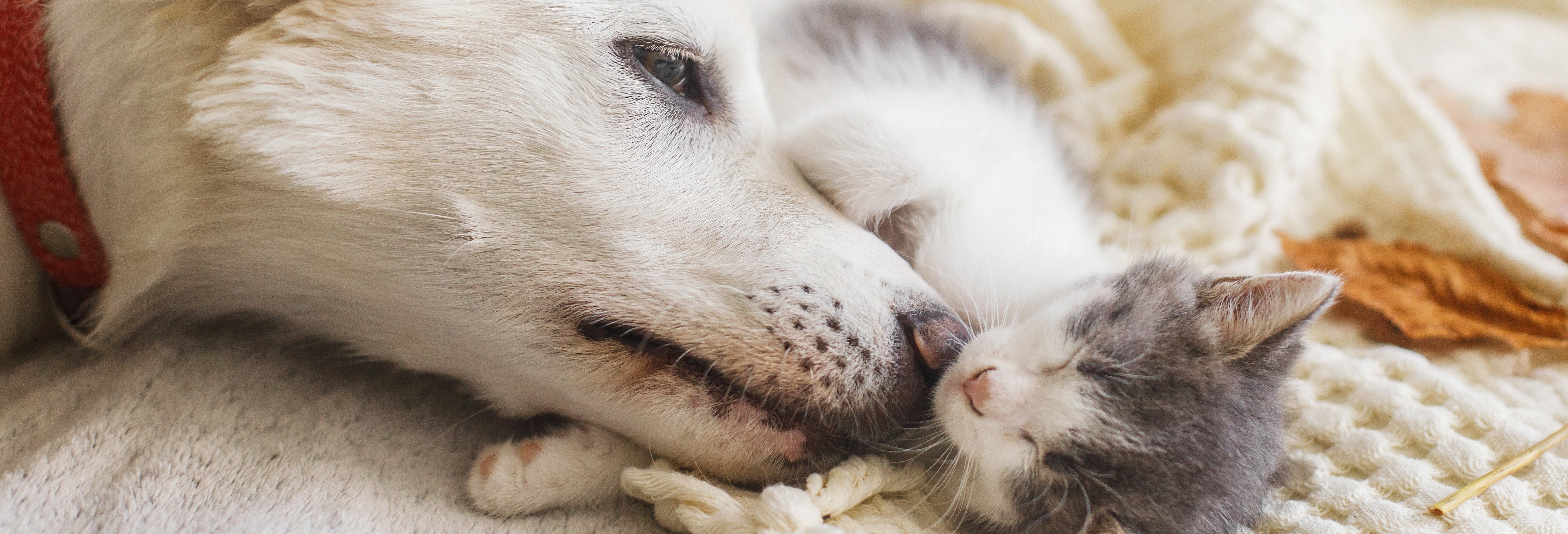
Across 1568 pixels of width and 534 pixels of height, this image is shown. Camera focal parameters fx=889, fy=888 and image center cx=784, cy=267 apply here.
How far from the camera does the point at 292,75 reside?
0.96 meters

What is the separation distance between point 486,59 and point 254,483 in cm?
55

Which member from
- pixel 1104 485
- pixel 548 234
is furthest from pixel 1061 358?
pixel 548 234

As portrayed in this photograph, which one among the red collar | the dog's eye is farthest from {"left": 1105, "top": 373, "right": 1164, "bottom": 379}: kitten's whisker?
the red collar

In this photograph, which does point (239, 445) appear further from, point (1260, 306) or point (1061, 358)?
point (1260, 306)

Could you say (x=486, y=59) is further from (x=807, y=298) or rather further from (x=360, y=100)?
(x=807, y=298)

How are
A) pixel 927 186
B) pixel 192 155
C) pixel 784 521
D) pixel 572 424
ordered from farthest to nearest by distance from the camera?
pixel 927 186, pixel 572 424, pixel 192 155, pixel 784 521

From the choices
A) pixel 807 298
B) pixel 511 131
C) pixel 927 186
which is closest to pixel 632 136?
pixel 511 131

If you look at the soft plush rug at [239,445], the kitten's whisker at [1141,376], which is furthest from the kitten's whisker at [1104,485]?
the soft plush rug at [239,445]

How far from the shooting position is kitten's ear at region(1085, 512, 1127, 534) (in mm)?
920

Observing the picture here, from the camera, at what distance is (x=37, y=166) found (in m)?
1.07

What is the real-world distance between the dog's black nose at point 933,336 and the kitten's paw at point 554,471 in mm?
368

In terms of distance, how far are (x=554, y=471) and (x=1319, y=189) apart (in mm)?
1600

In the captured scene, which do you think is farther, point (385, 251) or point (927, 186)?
point (927, 186)

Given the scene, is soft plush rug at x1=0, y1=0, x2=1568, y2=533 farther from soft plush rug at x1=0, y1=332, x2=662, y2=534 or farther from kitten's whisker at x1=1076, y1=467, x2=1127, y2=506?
kitten's whisker at x1=1076, y1=467, x2=1127, y2=506
